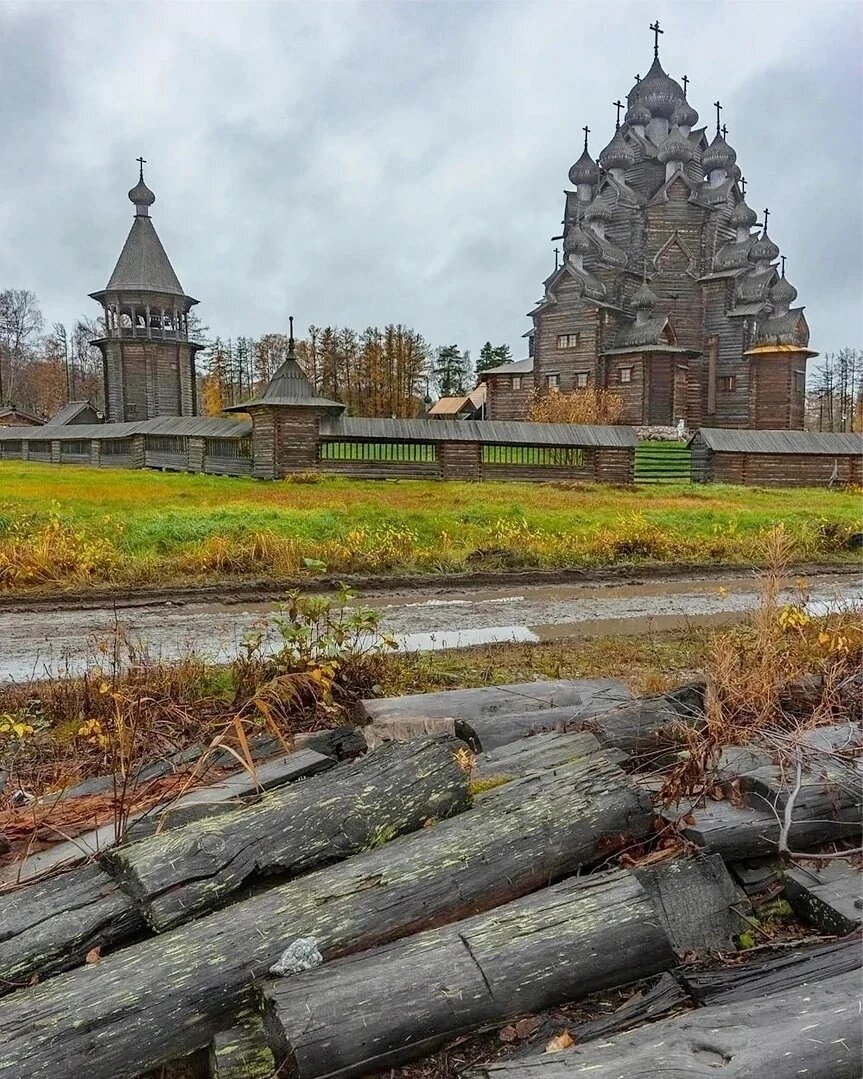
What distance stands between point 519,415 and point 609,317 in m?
6.67

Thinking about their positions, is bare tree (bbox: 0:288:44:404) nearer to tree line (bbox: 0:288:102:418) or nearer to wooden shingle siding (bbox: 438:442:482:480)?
tree line (bbox: 0:288:102:418)

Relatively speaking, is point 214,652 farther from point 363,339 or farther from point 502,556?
point 363,339

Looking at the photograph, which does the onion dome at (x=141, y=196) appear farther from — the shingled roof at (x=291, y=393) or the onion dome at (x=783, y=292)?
the onion dome at (x=783, y=292)

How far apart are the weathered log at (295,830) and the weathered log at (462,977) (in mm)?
493

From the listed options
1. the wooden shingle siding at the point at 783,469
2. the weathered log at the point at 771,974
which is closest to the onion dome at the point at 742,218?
the wooden shingle siding at the point at 783,469

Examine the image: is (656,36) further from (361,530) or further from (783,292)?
(361,530)

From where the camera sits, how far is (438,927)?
280 centimetres

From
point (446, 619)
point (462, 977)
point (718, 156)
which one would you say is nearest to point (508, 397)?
point (718, 156)

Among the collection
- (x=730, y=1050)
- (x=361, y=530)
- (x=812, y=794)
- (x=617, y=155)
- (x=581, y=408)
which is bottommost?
(x=730, y=1050)

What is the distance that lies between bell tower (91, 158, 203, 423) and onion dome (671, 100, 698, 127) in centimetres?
2788

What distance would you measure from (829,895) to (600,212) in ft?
142

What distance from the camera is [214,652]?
765cm

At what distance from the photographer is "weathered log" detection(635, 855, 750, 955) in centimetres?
299

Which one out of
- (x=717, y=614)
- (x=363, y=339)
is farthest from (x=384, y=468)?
(x=363, y=339)
